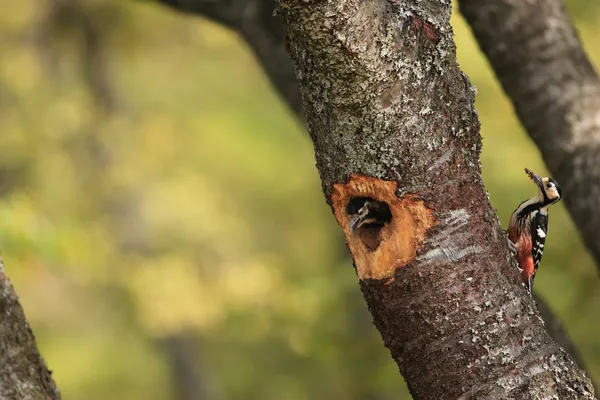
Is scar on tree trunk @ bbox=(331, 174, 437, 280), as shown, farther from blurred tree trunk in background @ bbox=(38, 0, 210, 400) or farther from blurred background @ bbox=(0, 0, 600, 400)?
blurred tree trunk in background @ bbox=(38, 0, 210, 400)

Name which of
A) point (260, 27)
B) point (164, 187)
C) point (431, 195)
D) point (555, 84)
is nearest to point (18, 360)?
point (431, 195)

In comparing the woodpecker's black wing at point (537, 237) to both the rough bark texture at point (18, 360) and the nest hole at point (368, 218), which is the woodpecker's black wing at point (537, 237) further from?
the rough bark texture at point (18, 360)

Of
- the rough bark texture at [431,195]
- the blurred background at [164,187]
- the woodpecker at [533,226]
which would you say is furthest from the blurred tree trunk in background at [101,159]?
the rough bark texture at [431,195]

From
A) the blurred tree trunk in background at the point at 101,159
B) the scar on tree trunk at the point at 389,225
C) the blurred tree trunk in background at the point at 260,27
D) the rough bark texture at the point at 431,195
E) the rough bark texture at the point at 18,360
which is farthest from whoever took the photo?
the blurred tree trunk in background at the point at 101,159

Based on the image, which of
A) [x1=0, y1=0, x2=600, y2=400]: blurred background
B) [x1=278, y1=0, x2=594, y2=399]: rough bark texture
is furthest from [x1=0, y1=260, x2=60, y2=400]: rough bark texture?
[x1=0, y1=0, x2=600, y2=400]: blurred background

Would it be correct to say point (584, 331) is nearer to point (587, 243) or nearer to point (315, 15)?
point (587, 243)

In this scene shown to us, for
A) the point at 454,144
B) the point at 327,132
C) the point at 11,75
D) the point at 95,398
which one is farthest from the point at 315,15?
the point at 95,398
